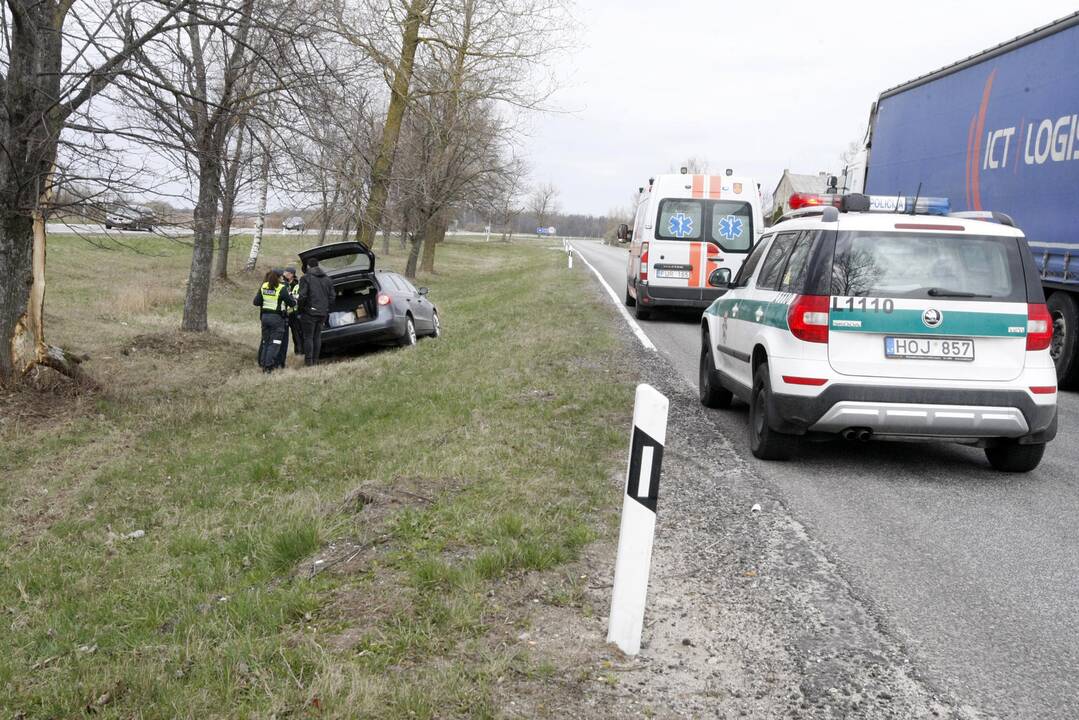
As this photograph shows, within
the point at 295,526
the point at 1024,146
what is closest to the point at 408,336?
the point at 1024,146

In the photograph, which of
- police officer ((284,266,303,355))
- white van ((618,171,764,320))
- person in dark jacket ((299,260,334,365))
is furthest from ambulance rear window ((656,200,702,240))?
police officer ((284,266,303,355))

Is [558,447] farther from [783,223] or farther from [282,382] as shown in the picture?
[282,382]

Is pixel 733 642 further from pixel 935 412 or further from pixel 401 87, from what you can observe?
pixel 401 87

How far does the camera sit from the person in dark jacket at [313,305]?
13609 mm

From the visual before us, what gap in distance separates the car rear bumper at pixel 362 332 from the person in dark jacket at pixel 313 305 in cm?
34

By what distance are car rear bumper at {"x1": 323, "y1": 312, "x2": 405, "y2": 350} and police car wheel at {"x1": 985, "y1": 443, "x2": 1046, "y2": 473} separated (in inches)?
393

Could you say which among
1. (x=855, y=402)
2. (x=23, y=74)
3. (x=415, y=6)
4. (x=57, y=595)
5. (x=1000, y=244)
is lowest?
(x=57, y=595)

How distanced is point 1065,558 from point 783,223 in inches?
144

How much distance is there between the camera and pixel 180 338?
1460cm

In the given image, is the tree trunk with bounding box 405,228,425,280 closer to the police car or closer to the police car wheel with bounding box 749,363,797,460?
the police car wheel with bounding box 749,363,797,460

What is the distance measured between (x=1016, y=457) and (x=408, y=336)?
10.6 metres

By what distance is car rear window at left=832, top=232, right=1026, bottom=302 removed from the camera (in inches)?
240

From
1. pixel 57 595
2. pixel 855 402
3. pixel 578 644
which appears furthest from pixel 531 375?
pixel 578 644

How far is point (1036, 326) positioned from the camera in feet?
20.0
